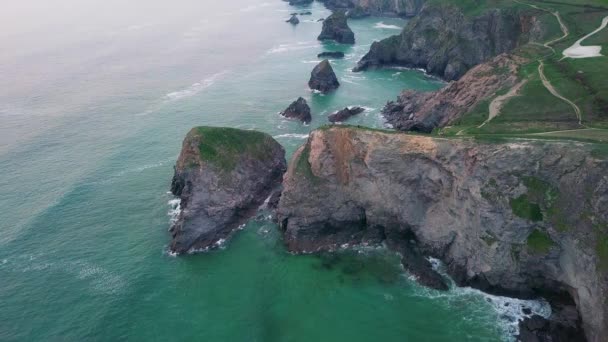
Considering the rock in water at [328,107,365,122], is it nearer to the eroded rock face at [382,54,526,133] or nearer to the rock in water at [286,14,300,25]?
the eroded rock face at [382,54,526,133]

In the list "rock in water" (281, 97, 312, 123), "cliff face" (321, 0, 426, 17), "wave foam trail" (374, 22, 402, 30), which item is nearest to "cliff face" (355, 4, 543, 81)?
"rock in water" (281, 97, 312, 123)

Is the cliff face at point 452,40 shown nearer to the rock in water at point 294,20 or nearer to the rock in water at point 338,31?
the rock in water at point 338,31

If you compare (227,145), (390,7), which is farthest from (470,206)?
(390,7)

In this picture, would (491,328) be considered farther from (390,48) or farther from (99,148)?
(390,48)

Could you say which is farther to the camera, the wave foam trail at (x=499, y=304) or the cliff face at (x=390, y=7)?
the cliff face at (x=390, y=7)

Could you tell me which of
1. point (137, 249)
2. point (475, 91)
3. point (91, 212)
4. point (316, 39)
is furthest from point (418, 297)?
point (316, 39)

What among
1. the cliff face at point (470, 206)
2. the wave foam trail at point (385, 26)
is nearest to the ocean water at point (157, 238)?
the cliff face at point (470, 206)
